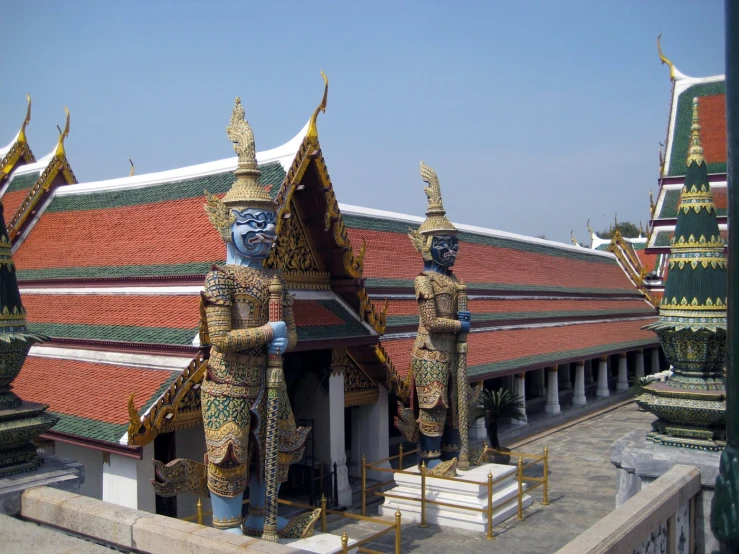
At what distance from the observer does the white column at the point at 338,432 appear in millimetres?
11844

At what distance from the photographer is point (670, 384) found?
6.87 m

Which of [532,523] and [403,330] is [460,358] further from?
[403,330]

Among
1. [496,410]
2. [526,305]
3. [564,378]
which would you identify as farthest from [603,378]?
[496,410]

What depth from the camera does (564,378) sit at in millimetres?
24391

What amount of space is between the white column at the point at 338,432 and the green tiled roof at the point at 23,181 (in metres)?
8.78

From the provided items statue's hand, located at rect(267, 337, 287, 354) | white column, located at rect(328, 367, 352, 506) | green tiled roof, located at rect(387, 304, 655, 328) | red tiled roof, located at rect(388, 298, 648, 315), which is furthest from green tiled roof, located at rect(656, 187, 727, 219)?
statue's hand, located at rect(267, 337, 287, 354)

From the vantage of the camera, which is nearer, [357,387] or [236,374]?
[236,374]

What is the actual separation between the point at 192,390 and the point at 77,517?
4.31 metres

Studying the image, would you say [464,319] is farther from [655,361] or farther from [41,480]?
[655,361]

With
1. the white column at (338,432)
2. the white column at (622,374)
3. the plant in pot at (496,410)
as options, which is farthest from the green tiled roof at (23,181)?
the white column at (622,374)

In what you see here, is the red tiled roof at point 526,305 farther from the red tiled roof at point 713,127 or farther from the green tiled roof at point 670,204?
the red tiled roof at point 713,127

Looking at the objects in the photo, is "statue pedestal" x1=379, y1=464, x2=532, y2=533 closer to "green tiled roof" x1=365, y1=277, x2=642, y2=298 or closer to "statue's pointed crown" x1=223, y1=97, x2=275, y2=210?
"green tiled roof" x1=365, y1=277, x2=642, y2=298

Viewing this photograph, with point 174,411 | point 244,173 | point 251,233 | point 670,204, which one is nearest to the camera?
point 251,233

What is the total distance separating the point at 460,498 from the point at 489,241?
43.7 ft
